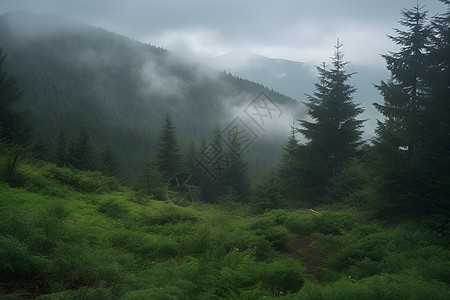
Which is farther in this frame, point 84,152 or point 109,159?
point 109,159

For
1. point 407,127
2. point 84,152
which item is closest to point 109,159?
point 84,152

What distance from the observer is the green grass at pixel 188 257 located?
3834 mm

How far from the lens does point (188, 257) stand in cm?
614

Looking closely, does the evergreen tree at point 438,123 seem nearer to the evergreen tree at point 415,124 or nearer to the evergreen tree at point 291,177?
the evergreen tree at point 415,124

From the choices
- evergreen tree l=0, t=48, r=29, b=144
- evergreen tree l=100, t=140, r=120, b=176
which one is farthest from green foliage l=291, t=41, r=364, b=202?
evergreen tree l=0, t=48, r=29, b=144

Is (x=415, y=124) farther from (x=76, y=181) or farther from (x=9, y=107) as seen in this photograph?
(x=9, y=107)

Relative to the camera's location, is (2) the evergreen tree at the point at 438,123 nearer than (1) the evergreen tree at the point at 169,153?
Yes

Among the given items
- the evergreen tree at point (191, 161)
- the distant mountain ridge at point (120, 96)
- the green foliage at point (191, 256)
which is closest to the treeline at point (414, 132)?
the green foliage at point (191, 256)

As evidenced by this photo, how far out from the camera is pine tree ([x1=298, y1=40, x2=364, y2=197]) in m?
19.5

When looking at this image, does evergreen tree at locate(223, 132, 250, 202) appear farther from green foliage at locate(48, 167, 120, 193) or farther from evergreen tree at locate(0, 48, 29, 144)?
evergreen tree at locate(0, 48, 29, 144)

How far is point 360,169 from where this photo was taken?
52.6 feet

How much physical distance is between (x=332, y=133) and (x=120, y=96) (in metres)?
159

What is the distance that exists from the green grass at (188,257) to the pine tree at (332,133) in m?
9.67

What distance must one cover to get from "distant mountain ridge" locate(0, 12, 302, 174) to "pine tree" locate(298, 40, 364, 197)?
6099 centimetres
